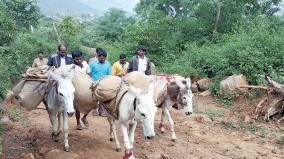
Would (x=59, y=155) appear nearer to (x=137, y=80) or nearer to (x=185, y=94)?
(x=137, y=80)

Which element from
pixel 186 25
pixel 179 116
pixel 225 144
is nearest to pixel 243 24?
pixel 186 25

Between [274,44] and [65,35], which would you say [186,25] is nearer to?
[274,44]

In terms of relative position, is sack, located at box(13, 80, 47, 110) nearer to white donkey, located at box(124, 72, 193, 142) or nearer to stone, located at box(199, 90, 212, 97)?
white donkey, located at box(124, 72, 193, 142)

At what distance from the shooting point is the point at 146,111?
5.98 metres

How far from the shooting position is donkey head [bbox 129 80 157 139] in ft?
19.5

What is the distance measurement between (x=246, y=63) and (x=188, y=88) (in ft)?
20.7

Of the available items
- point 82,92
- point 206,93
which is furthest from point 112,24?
point 82,92

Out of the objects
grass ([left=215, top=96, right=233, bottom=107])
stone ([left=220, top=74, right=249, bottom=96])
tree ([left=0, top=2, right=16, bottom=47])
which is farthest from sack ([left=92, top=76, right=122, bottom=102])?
tree ([left=0, top=2, right=16, bottom=47])

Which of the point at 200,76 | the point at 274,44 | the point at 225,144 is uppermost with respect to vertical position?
the point at 274,44

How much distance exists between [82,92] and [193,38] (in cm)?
1269

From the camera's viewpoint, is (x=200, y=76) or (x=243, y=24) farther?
(x=243, y=24)

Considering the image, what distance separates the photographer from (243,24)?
17.9 m

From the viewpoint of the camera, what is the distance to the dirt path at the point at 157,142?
25.1 feet

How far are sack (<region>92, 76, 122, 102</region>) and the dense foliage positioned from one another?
4.95 metres
